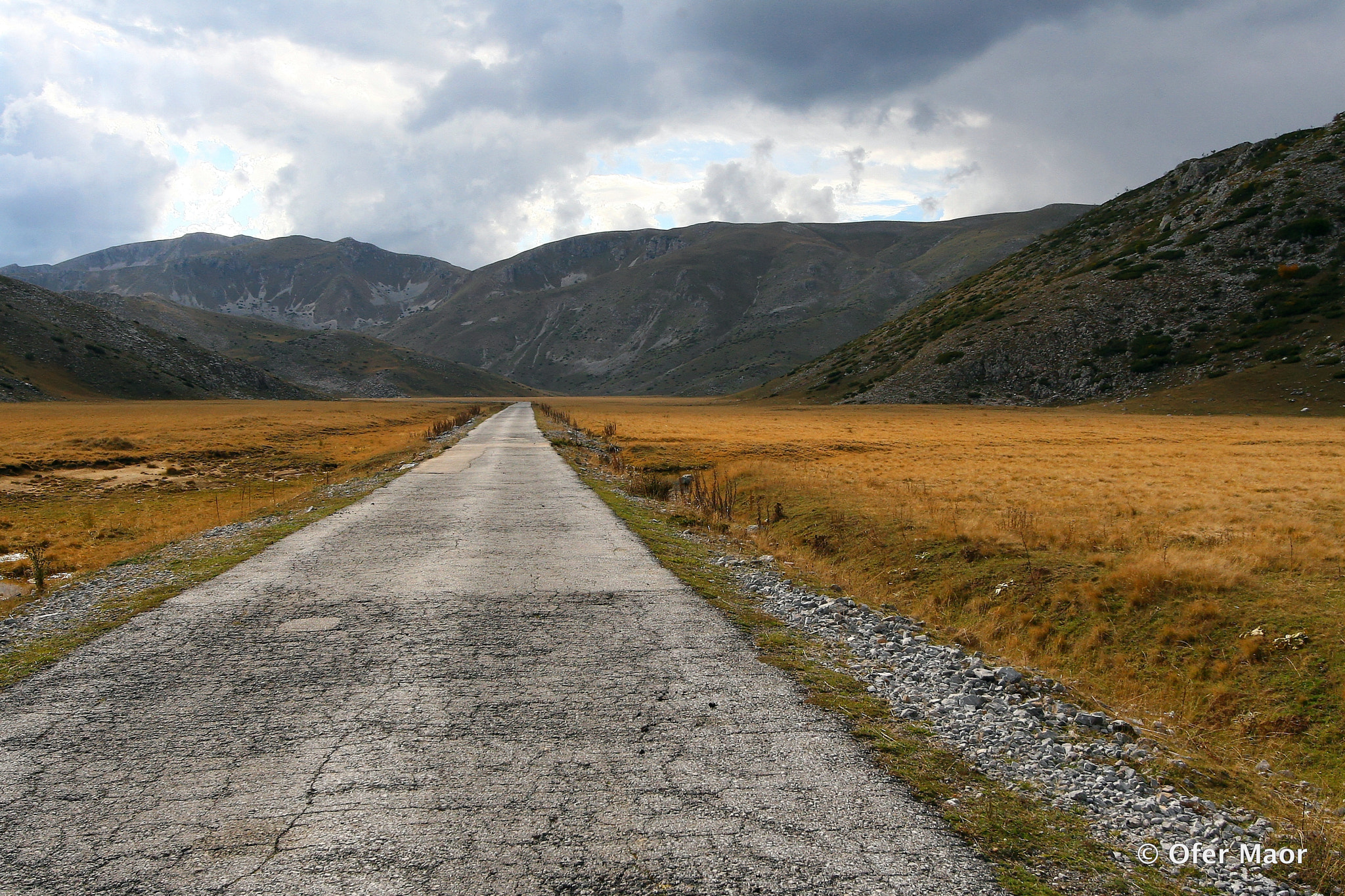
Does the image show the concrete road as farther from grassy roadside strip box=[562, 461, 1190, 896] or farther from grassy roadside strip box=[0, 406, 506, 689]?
grassy roadside strip box=[0, 406, 506, 689]

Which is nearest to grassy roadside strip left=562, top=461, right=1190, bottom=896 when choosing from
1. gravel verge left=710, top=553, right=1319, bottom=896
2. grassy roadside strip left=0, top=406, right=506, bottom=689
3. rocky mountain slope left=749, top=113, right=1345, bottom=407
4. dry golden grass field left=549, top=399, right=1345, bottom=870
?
gravel verge left=710, top=553, right=1319, bottom=896

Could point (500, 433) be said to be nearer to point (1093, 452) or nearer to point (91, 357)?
point (1093, 452)

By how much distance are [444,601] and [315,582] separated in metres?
2.36

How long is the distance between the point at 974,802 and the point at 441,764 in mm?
3624

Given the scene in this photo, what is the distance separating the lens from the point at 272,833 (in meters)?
4.03

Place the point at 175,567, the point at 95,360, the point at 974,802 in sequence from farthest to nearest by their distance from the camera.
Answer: the point at 95,360 → the point at 175,567 → the point at 974,802

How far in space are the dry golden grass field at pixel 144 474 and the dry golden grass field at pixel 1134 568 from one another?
13620mm

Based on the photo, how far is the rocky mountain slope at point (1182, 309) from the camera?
7669cm

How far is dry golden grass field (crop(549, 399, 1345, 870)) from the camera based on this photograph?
23.0 ft

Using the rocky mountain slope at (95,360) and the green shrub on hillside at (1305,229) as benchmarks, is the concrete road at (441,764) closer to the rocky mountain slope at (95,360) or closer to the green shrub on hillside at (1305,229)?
the green shrub on hillside at (1305,229)

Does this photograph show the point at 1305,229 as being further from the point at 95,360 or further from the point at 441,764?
the point at 95,360

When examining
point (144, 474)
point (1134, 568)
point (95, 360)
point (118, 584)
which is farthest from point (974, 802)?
point (95, 360)

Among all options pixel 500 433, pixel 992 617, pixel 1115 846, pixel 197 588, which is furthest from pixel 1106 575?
pixel 500 433

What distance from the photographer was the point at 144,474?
105 ft
